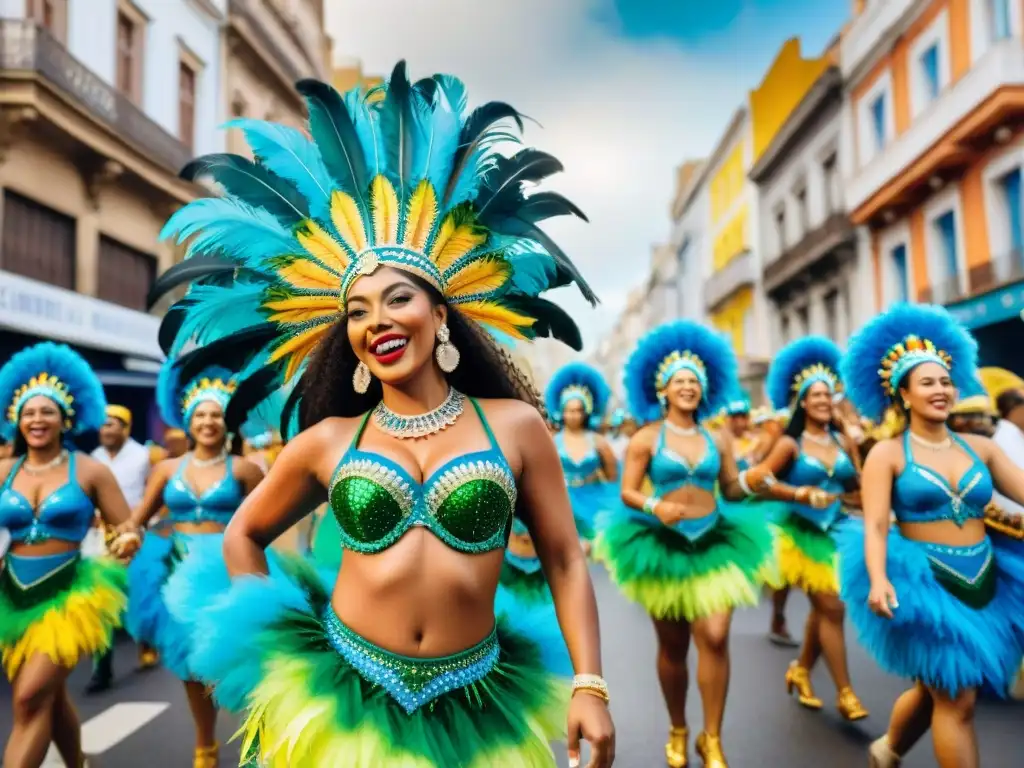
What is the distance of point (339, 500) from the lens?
8.02 feet

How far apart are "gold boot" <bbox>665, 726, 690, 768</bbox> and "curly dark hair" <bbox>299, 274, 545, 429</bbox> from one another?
2.91 metres

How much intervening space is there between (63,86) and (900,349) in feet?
44.3

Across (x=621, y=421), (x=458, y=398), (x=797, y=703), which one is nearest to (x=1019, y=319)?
(x=621, y=421)

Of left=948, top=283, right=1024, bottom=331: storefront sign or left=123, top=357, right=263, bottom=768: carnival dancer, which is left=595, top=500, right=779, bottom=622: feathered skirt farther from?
left=948, top=283, right=1024, bottom=331: storefront sign

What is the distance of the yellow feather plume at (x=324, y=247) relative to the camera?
103 inches

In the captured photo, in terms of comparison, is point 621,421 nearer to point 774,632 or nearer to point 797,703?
point 774,632

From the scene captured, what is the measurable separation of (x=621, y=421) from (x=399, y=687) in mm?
15590

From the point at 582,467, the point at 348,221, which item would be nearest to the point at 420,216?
the point at 348,221

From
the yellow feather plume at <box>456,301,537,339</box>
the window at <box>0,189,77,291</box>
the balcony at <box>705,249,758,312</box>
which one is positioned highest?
the balcony at <box>705,249,758,312</box>

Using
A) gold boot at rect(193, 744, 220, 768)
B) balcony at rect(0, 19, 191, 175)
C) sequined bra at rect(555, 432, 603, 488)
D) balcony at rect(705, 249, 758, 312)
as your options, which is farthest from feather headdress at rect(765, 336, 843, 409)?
balcony at rect(705, 249, 758, 312)

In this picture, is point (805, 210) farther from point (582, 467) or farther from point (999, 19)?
point (582, 467)

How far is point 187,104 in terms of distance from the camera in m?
19.2

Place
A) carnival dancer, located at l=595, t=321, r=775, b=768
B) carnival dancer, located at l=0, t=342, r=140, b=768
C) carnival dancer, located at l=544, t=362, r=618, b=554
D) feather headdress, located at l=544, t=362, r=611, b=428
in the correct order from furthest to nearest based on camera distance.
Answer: feather headdress, located at l=544, t=362, r=611, b=428, carnival dancer, located at l=544, t=362, r=618, b=554, carnival dancer, located at l=595, t=321, r=775, b=768, carnival dancer, located at l=0, t=342, r=140, b=768

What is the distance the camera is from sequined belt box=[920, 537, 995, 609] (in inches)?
152
